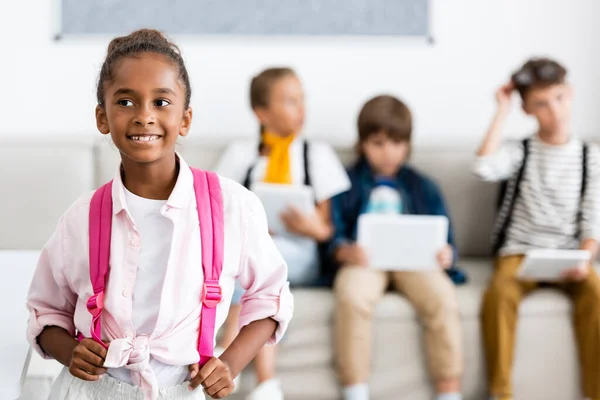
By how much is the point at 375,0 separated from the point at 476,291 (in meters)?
1.13

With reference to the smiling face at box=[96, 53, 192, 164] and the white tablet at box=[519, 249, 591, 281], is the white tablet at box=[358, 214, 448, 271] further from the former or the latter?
the smiling face at box=[96, 53, 192, 164]

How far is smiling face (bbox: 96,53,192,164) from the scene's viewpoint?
0.96m

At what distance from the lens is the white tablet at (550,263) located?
217 centimetres

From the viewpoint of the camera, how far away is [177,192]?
1.01 m

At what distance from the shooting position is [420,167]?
2.67 m

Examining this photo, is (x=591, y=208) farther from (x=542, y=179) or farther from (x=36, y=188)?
(x=36, y=188)

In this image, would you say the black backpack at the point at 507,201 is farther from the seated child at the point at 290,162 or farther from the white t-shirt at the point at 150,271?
the white t-shirt at the point at 150,271

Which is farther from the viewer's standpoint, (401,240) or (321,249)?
(321,249)

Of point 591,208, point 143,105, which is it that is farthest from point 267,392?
point 143,105

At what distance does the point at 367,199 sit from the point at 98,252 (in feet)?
5.12

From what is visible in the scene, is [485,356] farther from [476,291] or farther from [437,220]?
[437,220]

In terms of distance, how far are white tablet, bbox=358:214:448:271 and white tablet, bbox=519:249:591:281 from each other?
0.79 ft

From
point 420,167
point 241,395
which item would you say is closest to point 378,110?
point 420,167

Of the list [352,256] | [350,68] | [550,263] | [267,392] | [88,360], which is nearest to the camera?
[88,360]
